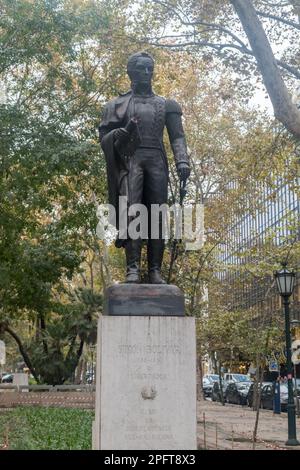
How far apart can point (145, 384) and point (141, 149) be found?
2677mm

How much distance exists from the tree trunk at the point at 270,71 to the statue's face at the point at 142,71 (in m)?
5.98

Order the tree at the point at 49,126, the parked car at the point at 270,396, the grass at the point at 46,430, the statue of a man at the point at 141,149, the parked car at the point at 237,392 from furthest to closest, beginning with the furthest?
the parked car at the point at 237,392
the parked car at the point at 270,396
the tree at the point at 49,126
the grass at the point at 46,430
the statue of a man at the point at 141,149

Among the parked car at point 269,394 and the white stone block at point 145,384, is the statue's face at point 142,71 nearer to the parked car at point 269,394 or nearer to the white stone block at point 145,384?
the white stone block at point 145,384

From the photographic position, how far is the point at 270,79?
1378cm

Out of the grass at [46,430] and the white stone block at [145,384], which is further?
the grass at [46,430]

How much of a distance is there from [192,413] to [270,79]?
8.39 m

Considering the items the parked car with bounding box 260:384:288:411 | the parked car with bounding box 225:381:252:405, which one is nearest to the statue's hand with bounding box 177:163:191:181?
the parked car with bounding box 260:384:288:411

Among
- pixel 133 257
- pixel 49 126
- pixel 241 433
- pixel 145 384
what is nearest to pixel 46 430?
pixel 241 433

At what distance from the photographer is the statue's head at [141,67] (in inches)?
322

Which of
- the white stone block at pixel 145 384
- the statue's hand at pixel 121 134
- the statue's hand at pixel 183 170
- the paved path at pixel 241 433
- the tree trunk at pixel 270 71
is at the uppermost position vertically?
the tree trunk at pixel 270 71

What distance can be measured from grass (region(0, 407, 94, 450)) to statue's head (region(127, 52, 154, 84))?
19.4 ft

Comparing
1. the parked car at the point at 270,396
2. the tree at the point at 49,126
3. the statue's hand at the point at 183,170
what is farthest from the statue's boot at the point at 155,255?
the parked car at the point at 270,396

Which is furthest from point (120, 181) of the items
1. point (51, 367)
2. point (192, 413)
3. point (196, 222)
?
point (51, 367)

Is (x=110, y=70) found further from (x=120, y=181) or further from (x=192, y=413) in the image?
(x=192, y=413)
